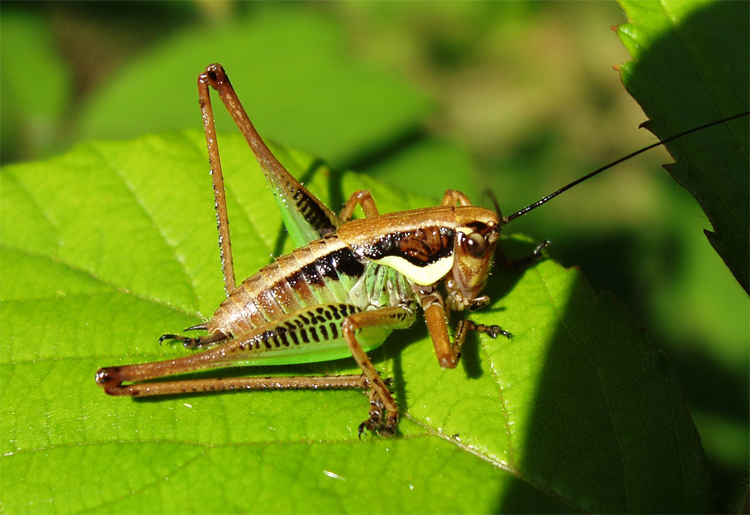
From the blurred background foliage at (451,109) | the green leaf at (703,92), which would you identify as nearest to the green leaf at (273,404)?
the green leaf at (703,92)

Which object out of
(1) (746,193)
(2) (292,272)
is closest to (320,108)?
(2) (292,272)

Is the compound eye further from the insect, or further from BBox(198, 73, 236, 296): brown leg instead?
BBox(198, 73, 236, 296): brown leg

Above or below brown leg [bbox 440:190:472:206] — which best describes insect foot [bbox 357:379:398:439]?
below

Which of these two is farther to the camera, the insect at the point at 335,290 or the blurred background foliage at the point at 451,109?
the blurred background foliage at the point at 451,109

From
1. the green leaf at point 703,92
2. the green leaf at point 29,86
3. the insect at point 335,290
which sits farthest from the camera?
the green leaf at point 29,86

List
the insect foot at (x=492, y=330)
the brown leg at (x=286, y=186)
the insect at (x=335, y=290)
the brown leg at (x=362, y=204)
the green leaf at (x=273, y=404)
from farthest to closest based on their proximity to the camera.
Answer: the brown leg at (x=362, y=204)
the brown leg at (x=286, y=186)
the insect foot at (x=492, y=330)
the insect at (x=335, y=290)
the green leaf at (x=273, y=404)

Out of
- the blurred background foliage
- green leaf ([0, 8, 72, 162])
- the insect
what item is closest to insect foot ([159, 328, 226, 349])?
the insect

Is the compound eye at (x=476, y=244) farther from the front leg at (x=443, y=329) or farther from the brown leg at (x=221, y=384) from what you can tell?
the brown leg at (x=221, y=384)
